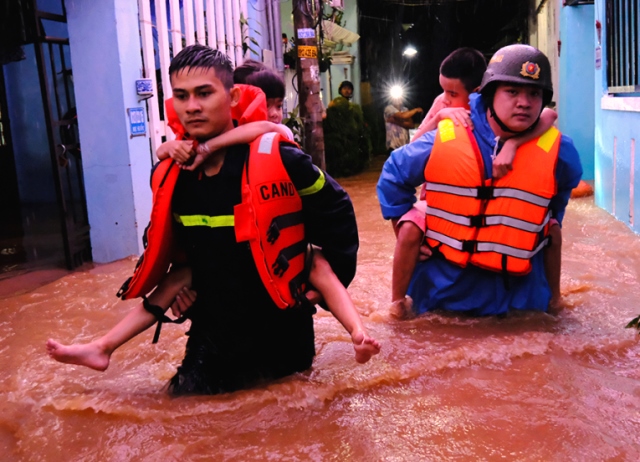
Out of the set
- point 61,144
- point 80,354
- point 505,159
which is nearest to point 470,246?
point 505,159

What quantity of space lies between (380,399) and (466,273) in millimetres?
1228

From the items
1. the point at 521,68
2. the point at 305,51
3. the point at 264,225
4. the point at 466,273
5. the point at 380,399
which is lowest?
the point at 380,399

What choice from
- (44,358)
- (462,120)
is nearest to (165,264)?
(44,358)

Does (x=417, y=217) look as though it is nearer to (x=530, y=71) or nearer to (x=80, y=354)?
(x=530, y=71)

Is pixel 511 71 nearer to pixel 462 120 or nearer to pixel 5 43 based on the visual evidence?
pixel 462 120

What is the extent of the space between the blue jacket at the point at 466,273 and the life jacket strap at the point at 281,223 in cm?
118

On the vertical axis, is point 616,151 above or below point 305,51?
below

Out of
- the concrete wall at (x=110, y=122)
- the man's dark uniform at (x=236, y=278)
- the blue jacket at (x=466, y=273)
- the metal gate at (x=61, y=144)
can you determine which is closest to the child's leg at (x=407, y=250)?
the blue jacket at (x=466, y=273)

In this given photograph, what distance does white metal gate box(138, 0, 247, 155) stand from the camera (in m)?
6.63

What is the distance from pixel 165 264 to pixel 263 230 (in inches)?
21.2

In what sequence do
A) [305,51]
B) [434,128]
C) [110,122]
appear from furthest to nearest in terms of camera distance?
[305,51] < [110,122] < [434,128]

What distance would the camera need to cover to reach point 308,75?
9.62m

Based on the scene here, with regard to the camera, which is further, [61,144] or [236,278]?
[61,144]

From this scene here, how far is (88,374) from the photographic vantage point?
11.6 ft
